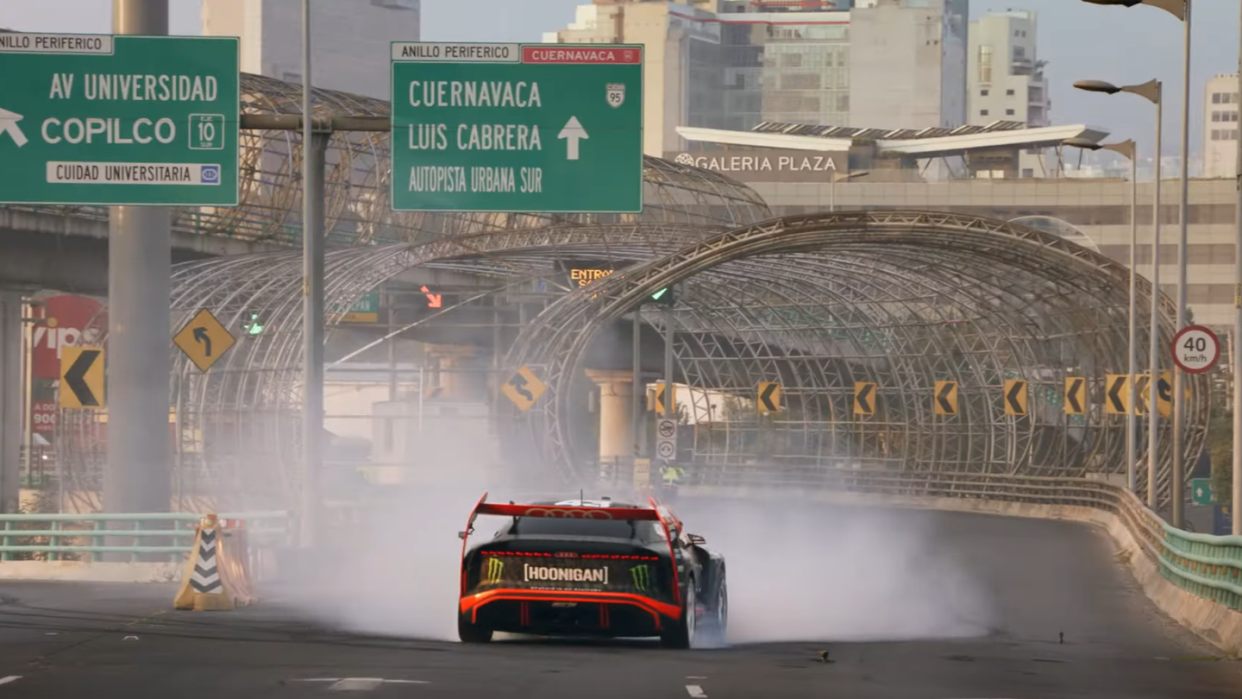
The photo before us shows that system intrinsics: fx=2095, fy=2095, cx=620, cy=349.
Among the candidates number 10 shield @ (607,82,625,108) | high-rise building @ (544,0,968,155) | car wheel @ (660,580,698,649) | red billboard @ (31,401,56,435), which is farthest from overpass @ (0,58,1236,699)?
high-rise building @ (544,0,968,155)

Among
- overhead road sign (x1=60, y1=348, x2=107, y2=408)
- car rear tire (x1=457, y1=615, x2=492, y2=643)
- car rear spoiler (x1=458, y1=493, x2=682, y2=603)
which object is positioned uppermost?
overhead road sign (x1=60, y1=348, x2=107, y2=408)

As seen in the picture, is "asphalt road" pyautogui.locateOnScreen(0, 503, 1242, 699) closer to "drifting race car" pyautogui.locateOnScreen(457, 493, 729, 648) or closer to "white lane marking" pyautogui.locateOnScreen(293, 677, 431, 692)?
"white lane marking" pyautogui.locateOnScreen(293, 677, 431, 692)

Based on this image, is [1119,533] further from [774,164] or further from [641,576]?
[774,164]

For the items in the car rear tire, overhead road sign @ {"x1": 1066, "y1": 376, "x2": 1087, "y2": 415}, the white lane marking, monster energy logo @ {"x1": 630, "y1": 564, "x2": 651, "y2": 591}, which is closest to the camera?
the white lane marking

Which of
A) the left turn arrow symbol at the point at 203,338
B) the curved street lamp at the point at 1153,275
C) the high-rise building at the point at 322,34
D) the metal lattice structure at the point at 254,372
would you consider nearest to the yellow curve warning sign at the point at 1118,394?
the curved street lamp at the point at 1153,275

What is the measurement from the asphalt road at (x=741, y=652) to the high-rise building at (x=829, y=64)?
438 ft

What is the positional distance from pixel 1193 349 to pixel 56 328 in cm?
6005

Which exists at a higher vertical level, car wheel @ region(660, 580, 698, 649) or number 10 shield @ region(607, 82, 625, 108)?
number 10 shield @ region(607, 82, 625, 108)

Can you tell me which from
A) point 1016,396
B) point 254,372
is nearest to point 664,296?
point 1016,396

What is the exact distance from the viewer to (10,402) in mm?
57094

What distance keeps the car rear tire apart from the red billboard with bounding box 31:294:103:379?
51.6m

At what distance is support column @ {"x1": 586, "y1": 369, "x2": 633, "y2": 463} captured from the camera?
8566cm

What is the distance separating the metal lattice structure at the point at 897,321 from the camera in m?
48.8

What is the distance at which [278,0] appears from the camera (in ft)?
580
